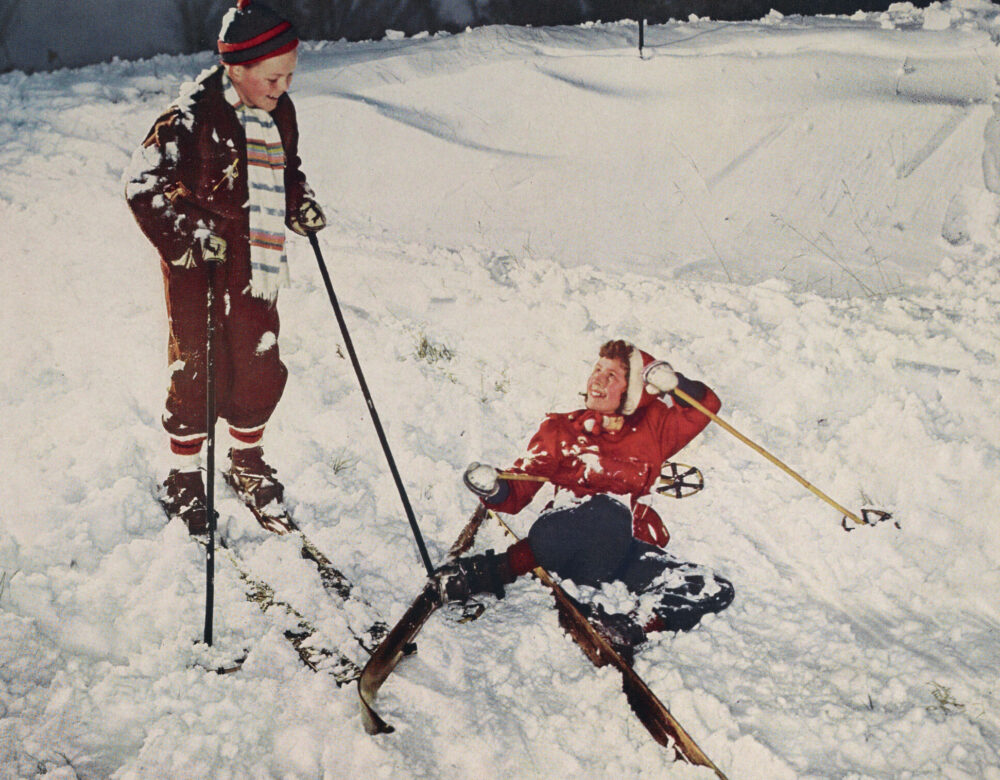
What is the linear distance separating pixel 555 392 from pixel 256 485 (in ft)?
5.84

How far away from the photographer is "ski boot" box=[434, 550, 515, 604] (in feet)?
9.87

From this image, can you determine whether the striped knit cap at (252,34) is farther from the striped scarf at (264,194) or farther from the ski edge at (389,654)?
the ski edge at (389,654)

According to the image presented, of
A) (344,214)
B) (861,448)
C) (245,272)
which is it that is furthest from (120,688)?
(344,214)

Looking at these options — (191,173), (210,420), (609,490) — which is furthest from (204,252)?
(609,490)

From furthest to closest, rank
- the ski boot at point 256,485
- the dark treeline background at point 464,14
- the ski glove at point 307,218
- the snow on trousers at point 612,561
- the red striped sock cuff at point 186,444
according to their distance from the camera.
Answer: the dark treeline background at point 464,14
the ski boot at point 256,485
the red striped sock cuff at point 186,444
the ski glove at point 307,218
the snow on trousers at point 612,561

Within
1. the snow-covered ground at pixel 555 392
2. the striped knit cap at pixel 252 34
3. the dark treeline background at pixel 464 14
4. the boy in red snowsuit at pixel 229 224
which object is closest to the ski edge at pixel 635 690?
the snow-covered ground at pixel 555 392

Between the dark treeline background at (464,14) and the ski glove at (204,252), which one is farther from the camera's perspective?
the dark treeline background at (464,14)

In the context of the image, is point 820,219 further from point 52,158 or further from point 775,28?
point 52,158

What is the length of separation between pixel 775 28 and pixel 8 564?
730 cm

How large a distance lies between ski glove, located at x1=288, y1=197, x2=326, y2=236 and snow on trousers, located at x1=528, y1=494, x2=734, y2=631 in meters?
1.77

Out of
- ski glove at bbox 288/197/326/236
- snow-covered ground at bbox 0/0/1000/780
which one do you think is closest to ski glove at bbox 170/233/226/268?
ski glove at bbox 288/197/326/236

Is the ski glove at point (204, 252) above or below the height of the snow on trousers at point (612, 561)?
above

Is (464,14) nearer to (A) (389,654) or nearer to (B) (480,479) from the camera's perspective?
(B) (480,479)

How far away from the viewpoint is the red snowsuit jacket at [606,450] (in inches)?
119
